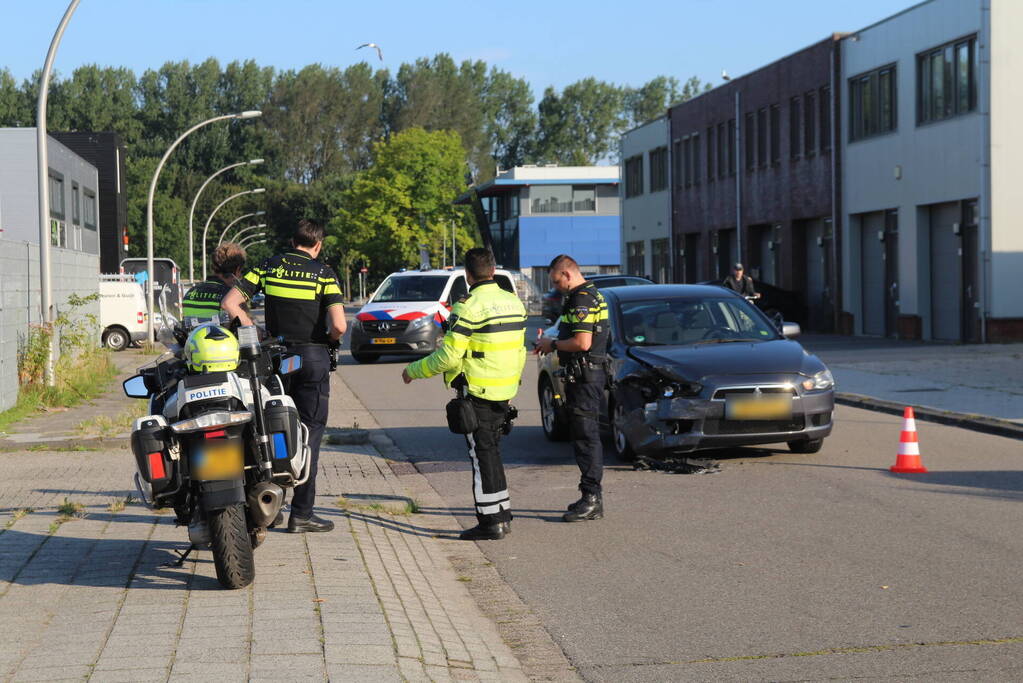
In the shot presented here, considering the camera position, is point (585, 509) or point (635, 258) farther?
point (635, 258)

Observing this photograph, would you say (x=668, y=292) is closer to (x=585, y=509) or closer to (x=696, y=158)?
(x=585, y=509)

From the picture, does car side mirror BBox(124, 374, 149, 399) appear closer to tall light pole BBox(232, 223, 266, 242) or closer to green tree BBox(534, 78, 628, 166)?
tall light pole BBox(232, 223, 266, 242)

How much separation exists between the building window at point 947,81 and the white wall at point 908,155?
18 centimetres

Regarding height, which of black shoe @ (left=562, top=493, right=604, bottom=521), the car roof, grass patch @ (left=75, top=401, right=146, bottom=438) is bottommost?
black shoe @ (left=562, top=493, right=604, bottom=521)

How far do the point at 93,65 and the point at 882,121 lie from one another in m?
74.5

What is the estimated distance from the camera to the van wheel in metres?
35.2

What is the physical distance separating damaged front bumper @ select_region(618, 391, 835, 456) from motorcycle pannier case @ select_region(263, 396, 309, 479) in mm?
4550

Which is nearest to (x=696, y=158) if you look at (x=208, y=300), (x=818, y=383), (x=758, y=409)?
(x=818, y=383)

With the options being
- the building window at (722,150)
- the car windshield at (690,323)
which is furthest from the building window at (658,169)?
the car windshield at (690,323)

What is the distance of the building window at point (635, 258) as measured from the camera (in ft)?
183

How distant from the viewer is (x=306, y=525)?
26.1ft

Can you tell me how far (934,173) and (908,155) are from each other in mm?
1534

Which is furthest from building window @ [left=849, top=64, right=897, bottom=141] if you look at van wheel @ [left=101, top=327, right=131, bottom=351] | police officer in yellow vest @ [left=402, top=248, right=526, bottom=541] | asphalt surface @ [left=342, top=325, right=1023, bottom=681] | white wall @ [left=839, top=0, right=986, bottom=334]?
police officer in yellow vest @ [left=402, top=248, right=526, bottom=541]

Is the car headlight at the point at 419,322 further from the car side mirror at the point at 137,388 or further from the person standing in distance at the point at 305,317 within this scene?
the car side mirror at the point at 137,388
